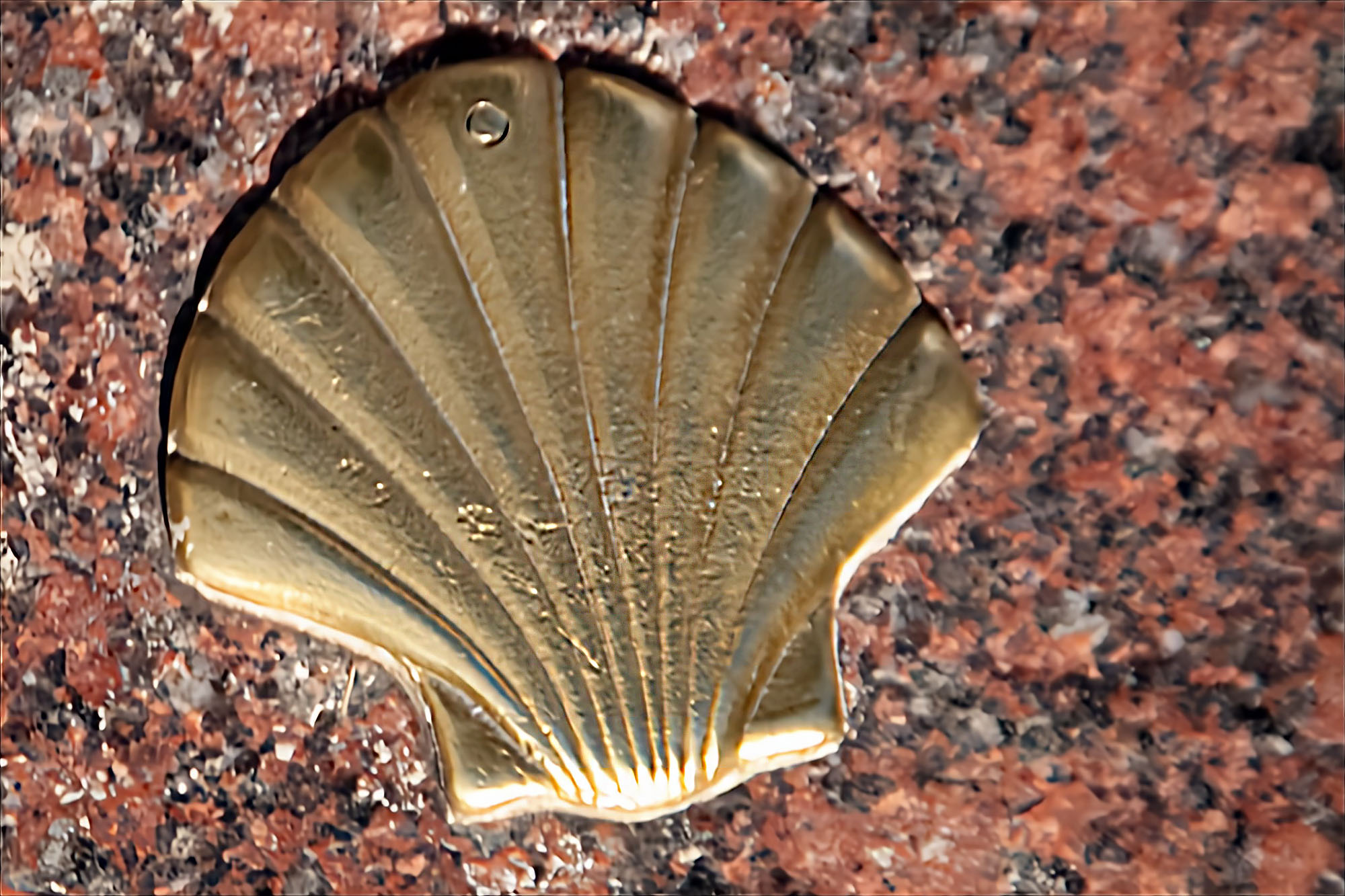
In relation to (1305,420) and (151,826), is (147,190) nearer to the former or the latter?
(151,826)

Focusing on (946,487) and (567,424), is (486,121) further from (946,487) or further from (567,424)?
(946,487)

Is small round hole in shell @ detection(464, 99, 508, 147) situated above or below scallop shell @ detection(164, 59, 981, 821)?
above

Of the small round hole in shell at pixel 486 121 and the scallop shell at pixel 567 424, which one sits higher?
the small round hole in shell at pixel 486 121

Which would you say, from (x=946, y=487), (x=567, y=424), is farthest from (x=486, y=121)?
(x=946, y=487)

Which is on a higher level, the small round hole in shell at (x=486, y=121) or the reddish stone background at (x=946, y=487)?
the small round hole in shell at (x=486, y=121)
